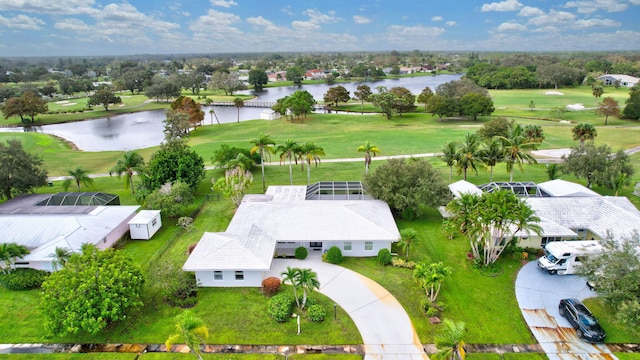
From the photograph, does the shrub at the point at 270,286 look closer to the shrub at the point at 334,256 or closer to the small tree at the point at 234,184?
the shrub at the point at 334,256

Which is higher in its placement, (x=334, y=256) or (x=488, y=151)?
(x=488, y=151)

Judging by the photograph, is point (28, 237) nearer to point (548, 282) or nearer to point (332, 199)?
point (332, 199)

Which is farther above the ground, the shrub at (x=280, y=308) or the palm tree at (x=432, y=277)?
the palm tree at (x=432, y=277)

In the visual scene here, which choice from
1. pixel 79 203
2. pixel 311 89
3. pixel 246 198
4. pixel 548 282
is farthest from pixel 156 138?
pixel 311 89

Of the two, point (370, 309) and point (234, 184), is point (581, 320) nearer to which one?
point (370, 309)

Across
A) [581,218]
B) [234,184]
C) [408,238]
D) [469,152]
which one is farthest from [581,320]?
A: [234,184]

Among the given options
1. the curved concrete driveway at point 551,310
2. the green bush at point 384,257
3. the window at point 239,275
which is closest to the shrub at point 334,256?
the green bush at point 384,257
